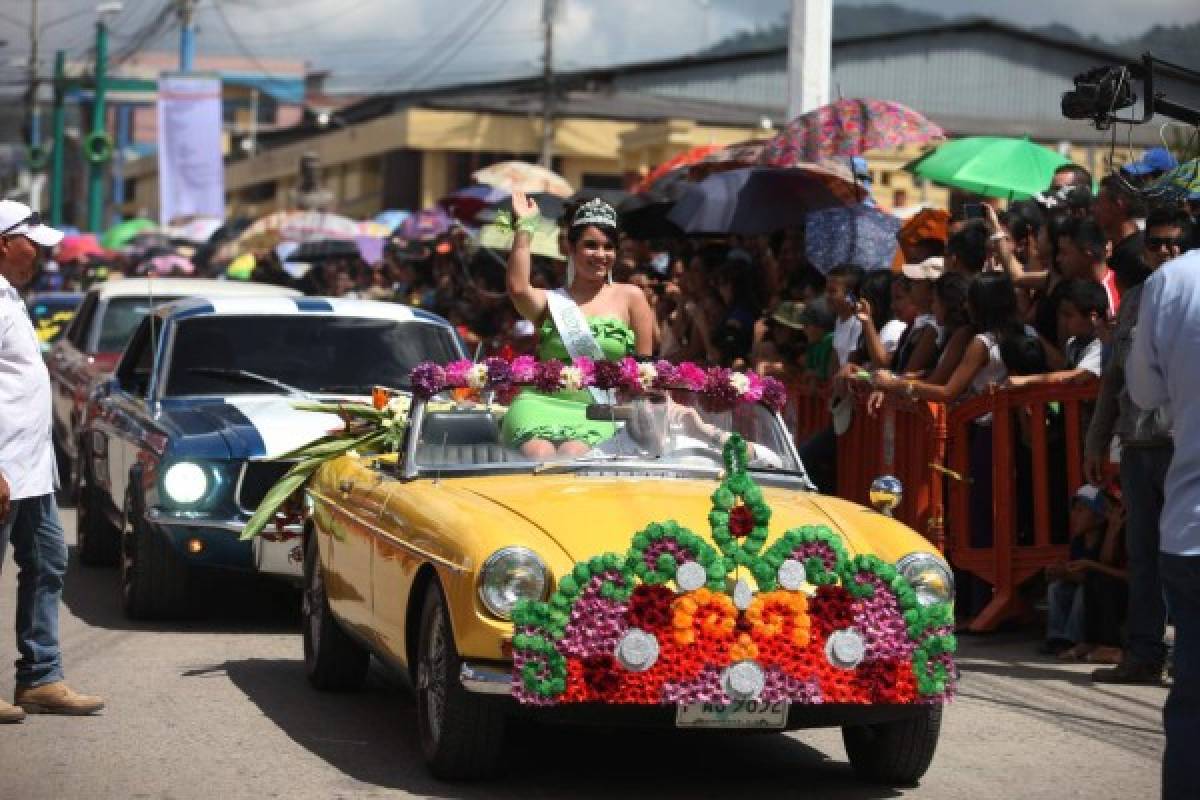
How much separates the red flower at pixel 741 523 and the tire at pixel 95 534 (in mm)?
7095

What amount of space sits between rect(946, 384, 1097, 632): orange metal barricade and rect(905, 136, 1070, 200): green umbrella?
411 centimetres

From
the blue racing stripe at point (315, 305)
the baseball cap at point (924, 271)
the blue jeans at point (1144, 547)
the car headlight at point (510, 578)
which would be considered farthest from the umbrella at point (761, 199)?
the car headlight at point (510, 578)

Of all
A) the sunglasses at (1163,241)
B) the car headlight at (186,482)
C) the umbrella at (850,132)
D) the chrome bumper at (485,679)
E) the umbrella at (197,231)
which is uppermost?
the umbrella at (850,132)

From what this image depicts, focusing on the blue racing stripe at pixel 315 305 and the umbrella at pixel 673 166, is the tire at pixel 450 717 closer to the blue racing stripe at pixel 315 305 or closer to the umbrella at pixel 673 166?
the blue racing stripe at pixel 315 305

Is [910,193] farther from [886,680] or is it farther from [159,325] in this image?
[886,680]

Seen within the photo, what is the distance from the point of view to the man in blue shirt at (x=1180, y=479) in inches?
233

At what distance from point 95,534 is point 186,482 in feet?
8.87

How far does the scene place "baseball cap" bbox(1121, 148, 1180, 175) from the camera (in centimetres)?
1161

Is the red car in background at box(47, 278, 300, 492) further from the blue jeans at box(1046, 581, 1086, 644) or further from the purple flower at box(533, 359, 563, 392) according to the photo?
the purple flower at box(533, 359, 563, 392)

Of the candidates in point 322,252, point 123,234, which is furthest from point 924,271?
point 123,234

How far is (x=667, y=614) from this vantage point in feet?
22.4

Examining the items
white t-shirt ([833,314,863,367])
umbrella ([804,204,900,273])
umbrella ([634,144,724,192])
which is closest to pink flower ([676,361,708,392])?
white t-shirt ([833,314,863,367])

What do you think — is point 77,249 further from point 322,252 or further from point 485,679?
point 485,679

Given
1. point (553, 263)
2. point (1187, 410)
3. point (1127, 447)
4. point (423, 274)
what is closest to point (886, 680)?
point (1187, 410)
